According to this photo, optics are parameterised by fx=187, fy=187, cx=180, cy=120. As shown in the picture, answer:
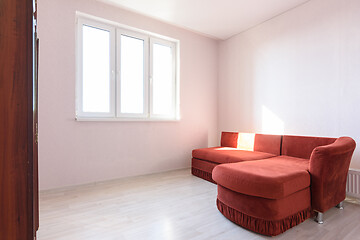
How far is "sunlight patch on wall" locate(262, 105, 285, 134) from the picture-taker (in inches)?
127

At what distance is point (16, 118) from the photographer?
0.64 meters

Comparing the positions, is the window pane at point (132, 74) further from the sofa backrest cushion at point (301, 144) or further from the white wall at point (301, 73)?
the sofa backrest cushion at point (301, 144)

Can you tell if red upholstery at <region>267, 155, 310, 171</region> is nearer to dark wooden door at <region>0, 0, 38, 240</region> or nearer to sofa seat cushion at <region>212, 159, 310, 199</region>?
sofa seat cushion at <region>212, 159, 310, 199</region>

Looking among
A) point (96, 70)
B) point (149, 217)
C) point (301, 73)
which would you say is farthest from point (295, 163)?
point (96, 70)

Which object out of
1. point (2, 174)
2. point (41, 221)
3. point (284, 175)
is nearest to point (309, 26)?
point (284, 175)

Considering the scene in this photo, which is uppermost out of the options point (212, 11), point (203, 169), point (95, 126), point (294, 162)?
point (212, 11)

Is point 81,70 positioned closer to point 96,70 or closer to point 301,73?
point 96,70

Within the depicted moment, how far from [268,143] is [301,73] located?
48.0 inches

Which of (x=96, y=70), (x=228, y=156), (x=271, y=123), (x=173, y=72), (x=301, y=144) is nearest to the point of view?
(x=301, y=144)

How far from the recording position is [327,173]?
1772mm

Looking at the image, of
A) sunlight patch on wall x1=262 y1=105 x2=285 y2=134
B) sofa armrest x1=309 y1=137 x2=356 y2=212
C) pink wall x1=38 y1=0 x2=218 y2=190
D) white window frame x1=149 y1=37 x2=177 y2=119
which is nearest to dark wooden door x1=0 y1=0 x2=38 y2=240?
sofa armrest x1=309 y1=137 x2=356 y2=212

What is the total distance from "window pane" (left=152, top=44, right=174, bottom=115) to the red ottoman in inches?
85.4

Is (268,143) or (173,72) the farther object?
(173,72)

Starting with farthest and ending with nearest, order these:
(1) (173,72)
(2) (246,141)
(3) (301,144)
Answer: (1) (173,72) < (2) (246,141) < (3) (301,144)
